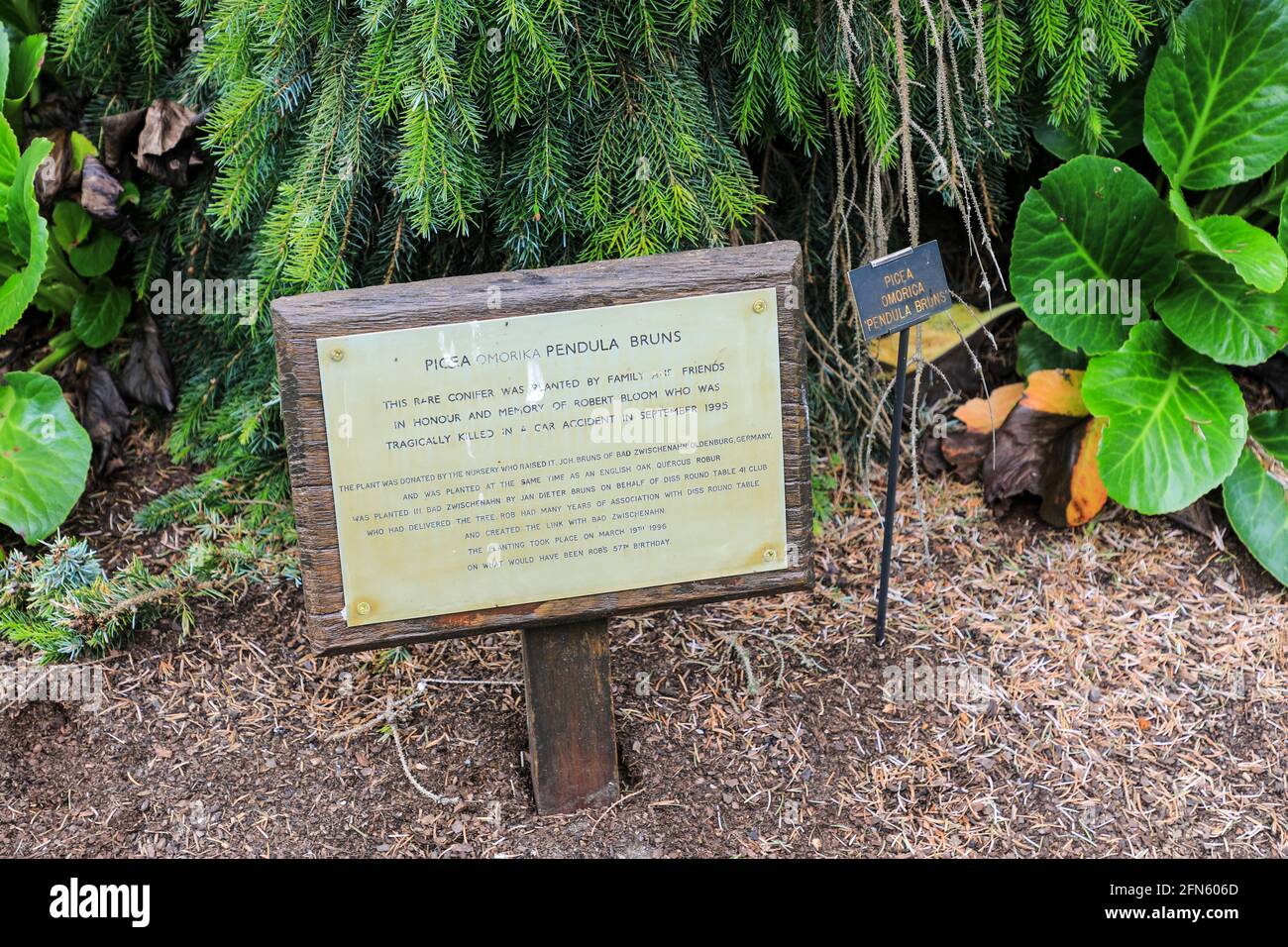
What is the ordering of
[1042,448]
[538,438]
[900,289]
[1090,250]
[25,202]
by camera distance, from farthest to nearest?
1. [1042,448]
2. [1090,250]
3. [25,202]
4. [900,289]
5. [538,438]

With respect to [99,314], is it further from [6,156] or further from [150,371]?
[6,156]

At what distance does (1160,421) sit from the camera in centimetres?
275

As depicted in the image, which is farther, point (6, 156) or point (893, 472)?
point (6, 156)

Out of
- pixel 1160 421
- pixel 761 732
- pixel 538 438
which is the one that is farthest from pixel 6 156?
pixel 1160 421

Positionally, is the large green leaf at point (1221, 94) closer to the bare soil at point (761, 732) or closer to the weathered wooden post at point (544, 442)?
the bare soil at point (761, 732)

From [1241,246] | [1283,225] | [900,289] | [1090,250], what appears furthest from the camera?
[1090,250]

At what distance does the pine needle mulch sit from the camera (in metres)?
2.26

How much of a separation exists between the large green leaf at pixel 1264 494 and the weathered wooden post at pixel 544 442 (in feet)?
4.95

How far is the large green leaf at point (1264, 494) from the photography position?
2859 mm

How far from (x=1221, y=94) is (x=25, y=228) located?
2.92m

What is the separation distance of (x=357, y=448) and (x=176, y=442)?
4.72ft

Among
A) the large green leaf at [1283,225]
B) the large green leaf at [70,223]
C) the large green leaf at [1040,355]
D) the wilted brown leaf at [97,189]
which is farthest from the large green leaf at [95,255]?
the large green leaf at [1283,225]

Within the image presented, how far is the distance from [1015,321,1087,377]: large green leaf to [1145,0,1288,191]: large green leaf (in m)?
0.51

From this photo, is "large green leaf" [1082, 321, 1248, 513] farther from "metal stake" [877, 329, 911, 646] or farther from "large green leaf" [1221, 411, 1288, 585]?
"metal stake" [877, 329, 911, 646]
